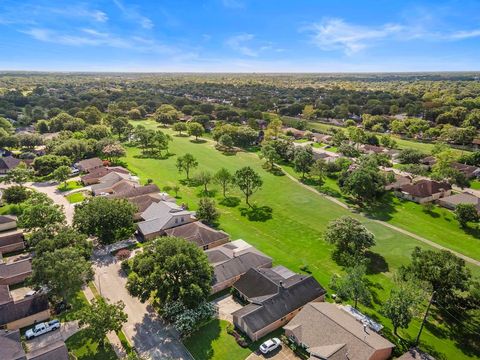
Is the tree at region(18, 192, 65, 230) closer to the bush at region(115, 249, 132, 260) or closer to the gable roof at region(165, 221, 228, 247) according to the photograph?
the bush at region(115, 249, 132, 260)

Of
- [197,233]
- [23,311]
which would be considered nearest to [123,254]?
[197,233]

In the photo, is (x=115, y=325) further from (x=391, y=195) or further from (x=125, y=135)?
(x=125, y=135)

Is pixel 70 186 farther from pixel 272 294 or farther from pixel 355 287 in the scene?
pixel 355 287

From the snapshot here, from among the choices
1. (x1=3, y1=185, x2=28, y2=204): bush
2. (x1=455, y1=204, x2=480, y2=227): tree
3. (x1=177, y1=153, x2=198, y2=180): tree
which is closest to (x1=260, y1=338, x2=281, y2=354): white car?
(x1=455, y1=204, x2=480, y2=227): tree

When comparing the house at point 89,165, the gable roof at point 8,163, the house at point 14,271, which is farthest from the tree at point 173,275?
the gable roof at point 8,163

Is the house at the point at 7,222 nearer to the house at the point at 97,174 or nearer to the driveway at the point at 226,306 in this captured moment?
the house at the point at 97,174
